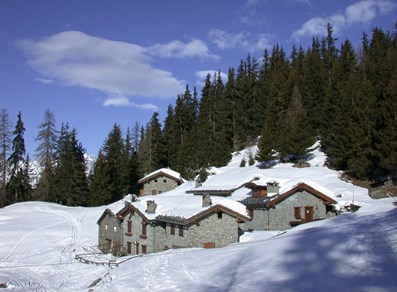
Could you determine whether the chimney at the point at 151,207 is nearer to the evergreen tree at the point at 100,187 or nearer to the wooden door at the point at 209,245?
the wooden door at the point at 209,245

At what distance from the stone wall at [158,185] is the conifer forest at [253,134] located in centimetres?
495

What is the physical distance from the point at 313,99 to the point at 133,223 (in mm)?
46752

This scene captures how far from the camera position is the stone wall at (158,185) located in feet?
225

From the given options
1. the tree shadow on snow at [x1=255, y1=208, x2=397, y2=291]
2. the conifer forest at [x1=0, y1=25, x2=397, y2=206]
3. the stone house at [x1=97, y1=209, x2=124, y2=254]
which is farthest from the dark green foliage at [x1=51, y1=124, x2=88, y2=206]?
the tree shadow on snow at [x1=255, y1=208, x2=397, y2=291]

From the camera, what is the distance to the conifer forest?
1957 inches

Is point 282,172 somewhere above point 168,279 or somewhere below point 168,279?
above

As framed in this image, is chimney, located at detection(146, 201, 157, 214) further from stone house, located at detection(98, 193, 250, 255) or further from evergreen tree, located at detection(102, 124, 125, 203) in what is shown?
evergreen tree, located at detection(102, 124, 125, 203)

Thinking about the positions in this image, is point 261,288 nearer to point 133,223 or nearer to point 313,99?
point 133,223

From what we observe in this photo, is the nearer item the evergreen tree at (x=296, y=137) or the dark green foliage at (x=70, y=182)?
the evergreen tree at (x=296, y=137)

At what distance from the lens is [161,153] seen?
8338 cm

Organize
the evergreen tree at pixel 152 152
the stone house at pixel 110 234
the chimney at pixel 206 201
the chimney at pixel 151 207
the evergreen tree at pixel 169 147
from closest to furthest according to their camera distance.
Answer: the chimney at pixel 206 201 < the chimney at pixel 151 207 < the stone house at pixel 110 234 < the evergreen tree at pixel 152 152 < the evergreen tree at pixel 169 147

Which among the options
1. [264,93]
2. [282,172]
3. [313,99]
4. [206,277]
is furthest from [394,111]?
[264,93]

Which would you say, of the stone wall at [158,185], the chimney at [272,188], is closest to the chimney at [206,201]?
the chimney at [272,188]

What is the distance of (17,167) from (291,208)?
4722 cm
